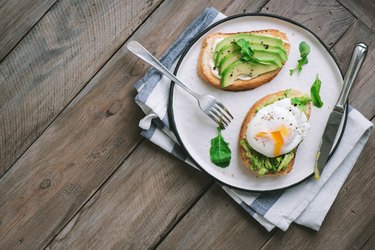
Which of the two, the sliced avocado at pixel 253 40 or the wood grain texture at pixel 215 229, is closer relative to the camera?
the sliced avocado at pixel 253 40

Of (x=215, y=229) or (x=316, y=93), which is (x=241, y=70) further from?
(x=215, y=229)

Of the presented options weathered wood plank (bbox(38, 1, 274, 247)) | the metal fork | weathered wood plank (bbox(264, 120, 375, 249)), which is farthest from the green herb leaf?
weathered wood plank (bbox(38, 1, 274, 247))

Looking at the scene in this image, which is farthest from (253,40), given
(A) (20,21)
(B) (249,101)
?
(A) (20,21)

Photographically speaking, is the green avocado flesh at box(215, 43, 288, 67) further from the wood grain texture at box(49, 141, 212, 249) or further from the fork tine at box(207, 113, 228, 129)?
the wood grain texture at box(49, 141, 212, 249)

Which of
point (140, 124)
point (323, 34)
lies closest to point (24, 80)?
point (140, 124)

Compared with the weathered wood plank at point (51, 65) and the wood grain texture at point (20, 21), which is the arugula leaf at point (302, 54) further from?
the wood grain texture at point (20, 21)

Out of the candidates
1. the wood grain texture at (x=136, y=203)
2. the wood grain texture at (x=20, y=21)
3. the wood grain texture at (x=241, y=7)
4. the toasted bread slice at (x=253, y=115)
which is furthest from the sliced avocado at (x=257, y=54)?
the wood grain texture at (x=20, y=21)
